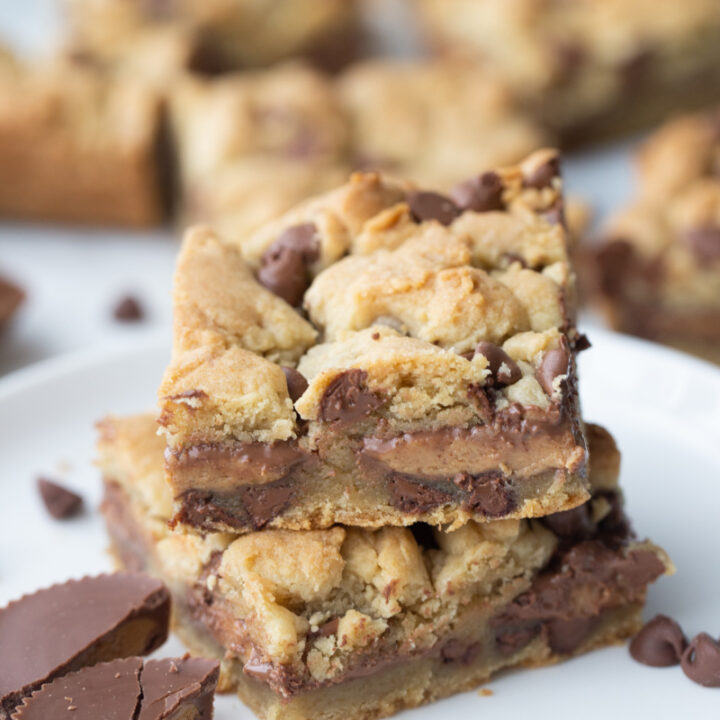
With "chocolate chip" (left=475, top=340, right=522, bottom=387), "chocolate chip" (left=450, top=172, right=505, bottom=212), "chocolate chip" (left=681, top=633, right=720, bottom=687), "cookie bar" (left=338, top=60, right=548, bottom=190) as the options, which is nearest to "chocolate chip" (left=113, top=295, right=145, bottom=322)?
"cookie bar" (left=338, top=60, right=548, bottom=190)

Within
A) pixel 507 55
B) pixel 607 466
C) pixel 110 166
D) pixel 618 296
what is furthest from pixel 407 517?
pixel 507 55

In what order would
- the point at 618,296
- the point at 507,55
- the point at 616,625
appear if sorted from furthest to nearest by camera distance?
the point at 507,55 → the point at 618,296 → the point at 616,625

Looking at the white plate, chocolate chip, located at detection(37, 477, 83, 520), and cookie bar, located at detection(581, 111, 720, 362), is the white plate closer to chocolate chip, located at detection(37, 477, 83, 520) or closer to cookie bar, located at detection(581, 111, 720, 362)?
chocolate chip, located at detection(37, 477, 83, 520)

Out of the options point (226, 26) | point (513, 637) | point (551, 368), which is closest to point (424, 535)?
point (513, 637)

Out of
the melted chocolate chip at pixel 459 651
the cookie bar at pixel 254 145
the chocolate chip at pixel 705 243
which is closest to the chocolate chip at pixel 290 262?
the melted chocolate chip at pixel 459 651

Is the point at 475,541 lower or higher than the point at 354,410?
lower

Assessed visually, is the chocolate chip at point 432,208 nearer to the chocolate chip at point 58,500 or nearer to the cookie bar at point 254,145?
the chocolate chip at point 58,500

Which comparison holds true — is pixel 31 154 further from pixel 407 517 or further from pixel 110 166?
pixel 407 517
